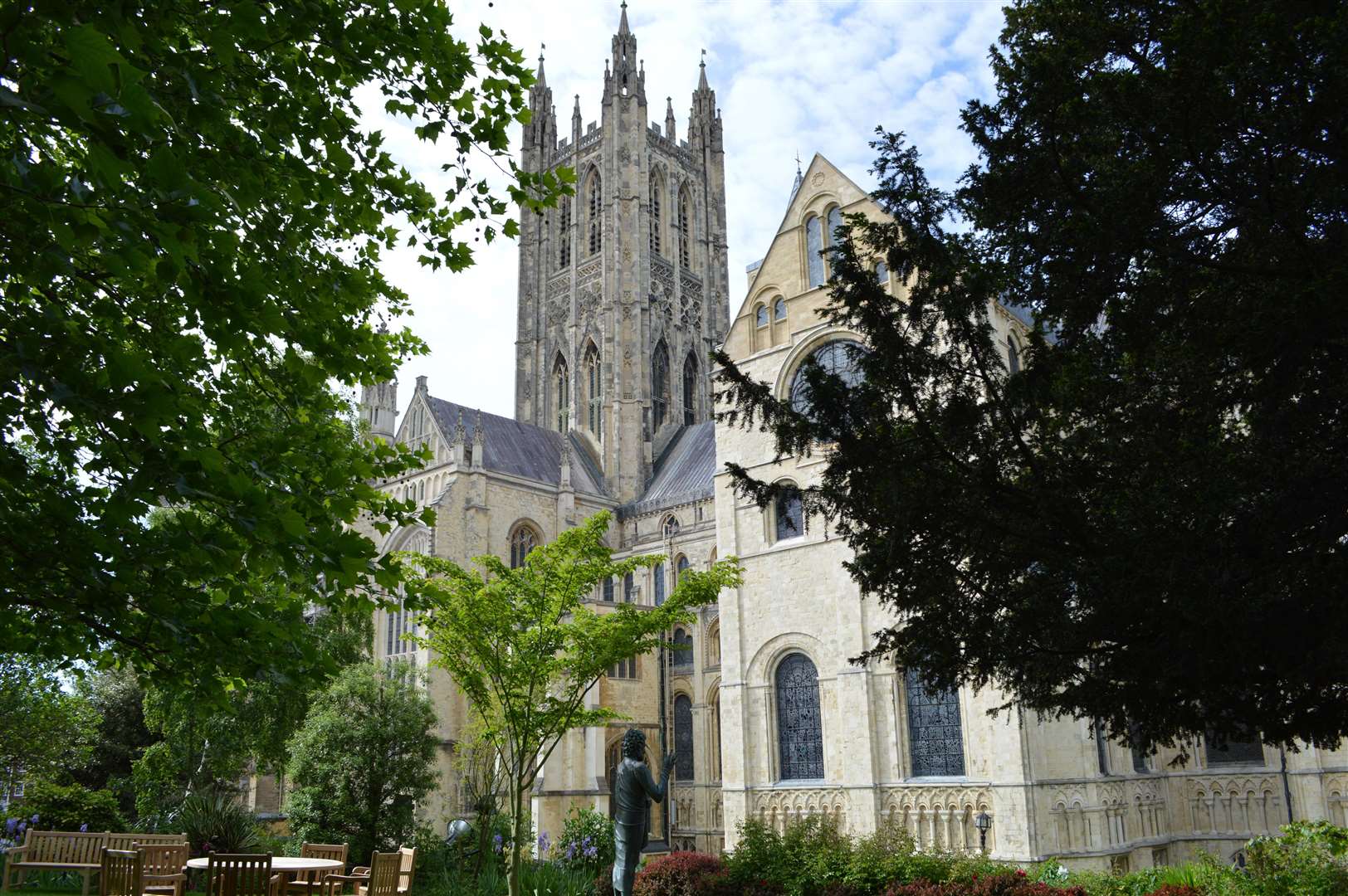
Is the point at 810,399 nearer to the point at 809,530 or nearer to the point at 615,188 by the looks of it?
the point at 809,530

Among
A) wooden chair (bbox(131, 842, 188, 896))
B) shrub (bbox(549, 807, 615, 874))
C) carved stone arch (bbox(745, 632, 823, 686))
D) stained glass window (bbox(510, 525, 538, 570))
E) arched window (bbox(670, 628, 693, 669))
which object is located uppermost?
stained glass window (bbox(510, 525, 538, 570))

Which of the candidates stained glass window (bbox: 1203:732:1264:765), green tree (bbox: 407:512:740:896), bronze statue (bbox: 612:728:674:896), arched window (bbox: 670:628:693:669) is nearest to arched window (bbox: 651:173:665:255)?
arched window (bbox: 670:628:693:669)

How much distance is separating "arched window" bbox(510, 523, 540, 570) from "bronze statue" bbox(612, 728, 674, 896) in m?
25.2

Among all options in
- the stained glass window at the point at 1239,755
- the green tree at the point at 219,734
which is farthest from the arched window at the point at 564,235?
the stained glass window at the point at 1239,755

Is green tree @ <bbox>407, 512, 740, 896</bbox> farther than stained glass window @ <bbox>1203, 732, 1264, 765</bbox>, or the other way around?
stained glass window @ <bbox>1203, 732, 1264, 765</bbox>

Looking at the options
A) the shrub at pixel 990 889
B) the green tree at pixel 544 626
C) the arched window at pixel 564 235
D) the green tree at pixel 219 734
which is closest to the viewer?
the shrub at pixel 990 889

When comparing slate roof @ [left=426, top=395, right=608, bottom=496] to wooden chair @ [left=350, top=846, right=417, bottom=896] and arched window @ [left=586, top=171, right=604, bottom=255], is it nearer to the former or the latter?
arched window @ [left=586, top=171, right=604, bottom=255]

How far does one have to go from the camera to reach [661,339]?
4609 centimetres

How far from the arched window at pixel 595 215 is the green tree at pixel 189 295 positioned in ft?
131

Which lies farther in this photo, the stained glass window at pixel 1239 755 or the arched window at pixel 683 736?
the arched window at pixel 683 736

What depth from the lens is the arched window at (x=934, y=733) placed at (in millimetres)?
18250

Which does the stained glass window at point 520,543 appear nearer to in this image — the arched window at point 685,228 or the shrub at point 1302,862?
the arched window at point 685,228

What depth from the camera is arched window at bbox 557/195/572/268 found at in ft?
160

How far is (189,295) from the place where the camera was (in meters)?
4.99
